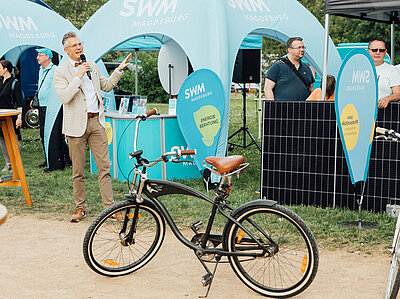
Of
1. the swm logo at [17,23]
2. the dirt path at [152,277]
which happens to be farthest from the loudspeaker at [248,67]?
the dirt path at [152,277]

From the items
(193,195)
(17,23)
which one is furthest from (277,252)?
(17,23)

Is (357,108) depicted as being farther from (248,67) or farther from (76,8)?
(76,8)

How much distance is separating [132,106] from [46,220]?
2.87m

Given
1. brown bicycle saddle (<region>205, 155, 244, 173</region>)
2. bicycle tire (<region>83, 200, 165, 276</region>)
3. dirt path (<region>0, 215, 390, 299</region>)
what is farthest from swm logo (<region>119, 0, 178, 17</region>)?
brown bicycle saddle (<region>205, 155, 244, 173</region>)

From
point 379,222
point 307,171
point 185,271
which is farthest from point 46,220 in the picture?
point 379,222

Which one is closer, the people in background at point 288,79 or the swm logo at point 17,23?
the people in background at point 288,79

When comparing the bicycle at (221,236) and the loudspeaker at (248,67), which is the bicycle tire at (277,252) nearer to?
the bicycle at (221,236)

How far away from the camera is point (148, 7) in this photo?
852cm

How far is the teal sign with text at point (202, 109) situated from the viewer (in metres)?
7.66

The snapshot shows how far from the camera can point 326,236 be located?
18.4 ft

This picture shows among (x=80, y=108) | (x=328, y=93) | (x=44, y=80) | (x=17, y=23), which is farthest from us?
(x=17, y=23)

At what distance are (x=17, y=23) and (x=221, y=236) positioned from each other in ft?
24.4

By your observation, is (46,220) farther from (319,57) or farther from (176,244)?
(319,57)

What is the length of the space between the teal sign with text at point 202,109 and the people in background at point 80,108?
1.62 metres
